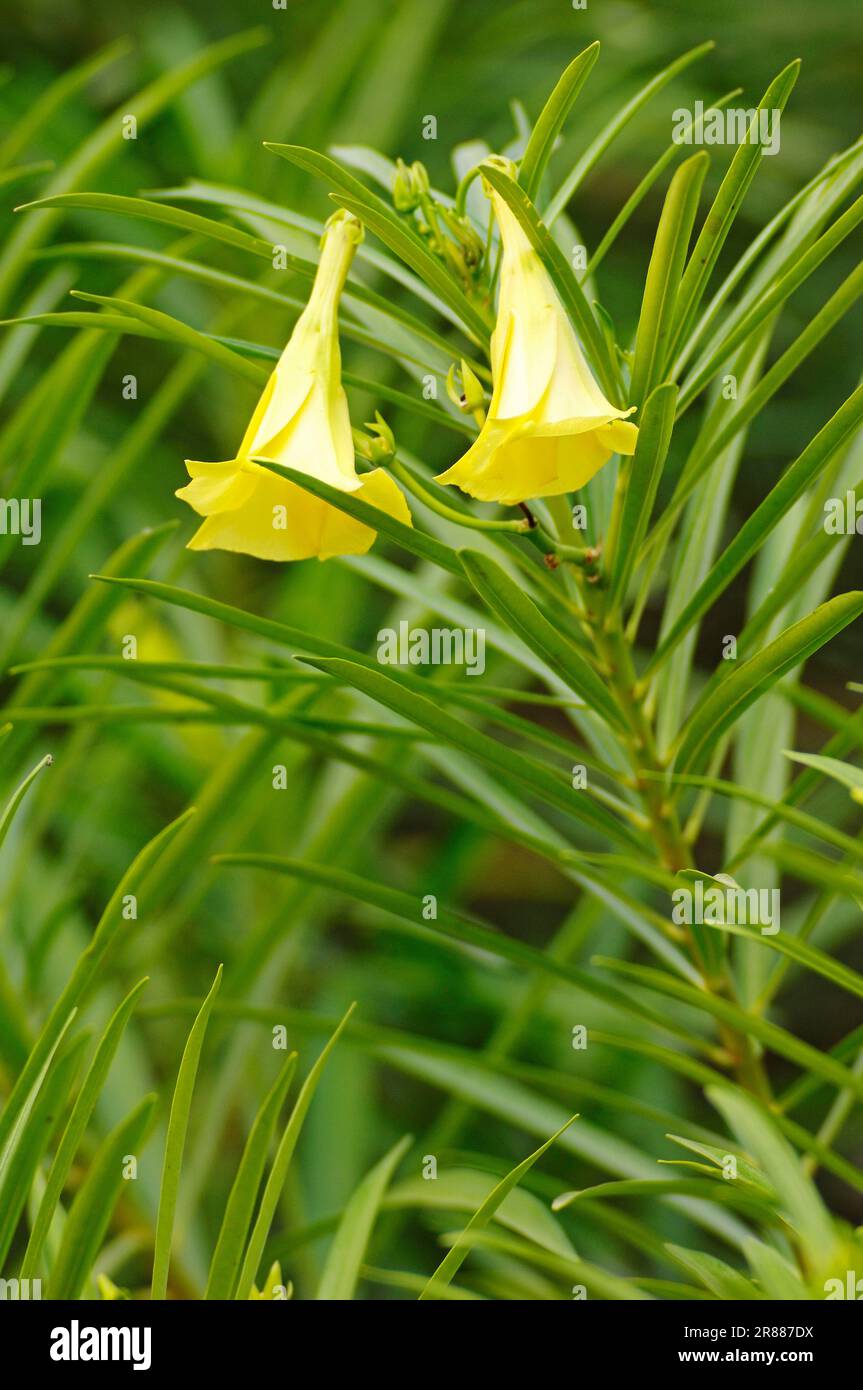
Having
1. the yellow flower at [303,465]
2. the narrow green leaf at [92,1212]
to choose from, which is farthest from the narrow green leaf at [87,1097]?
the yellow flower at [303,465]

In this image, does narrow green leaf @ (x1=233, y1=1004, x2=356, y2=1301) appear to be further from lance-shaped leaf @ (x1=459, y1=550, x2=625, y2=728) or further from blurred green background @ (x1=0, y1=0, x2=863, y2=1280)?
blurred green background @ (x1=0, y1=0, x2=863, y2=1280)

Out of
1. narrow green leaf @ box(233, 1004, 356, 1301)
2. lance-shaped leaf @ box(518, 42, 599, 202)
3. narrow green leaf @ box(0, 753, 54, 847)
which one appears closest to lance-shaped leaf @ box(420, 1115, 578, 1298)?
narrow green leaf @ box(233, 1004, 356, 1301)

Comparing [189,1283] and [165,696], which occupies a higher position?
[165,696]

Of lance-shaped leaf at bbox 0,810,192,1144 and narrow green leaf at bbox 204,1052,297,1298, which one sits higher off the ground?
lance-shaped leaf at bbox 0,810,192,1144

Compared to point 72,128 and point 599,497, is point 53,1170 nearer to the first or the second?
point 599,497

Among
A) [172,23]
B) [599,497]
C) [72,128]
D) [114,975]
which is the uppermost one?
[172,23]

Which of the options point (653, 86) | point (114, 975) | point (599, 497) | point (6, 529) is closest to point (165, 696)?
point (114, 975)
